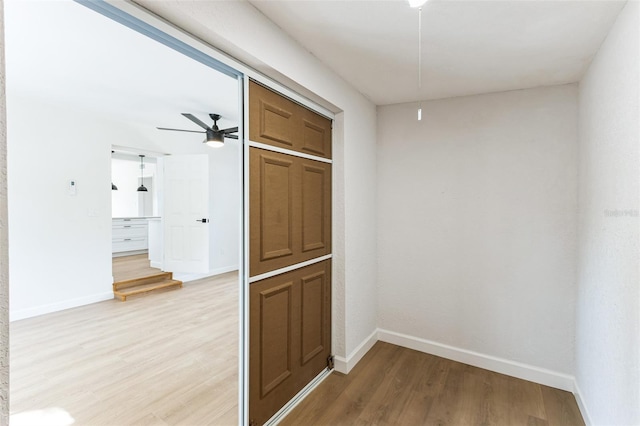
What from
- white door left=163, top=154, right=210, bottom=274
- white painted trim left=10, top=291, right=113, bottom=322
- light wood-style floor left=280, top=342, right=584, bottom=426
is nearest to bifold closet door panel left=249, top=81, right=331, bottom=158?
light wood-style floor left=280, top=342, right=584, bottom=426

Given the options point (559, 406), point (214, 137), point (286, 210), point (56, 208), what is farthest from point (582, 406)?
point (56, 208)

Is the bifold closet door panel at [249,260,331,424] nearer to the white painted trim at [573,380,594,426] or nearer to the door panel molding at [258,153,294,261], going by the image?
the door panel molding at [258,153,294,261]

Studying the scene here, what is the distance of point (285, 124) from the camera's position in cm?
200

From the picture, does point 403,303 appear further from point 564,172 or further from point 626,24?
point 626,24

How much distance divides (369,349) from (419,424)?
98cm

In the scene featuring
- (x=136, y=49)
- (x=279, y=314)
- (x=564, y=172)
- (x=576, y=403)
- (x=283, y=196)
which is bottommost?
(x=576, y=403)

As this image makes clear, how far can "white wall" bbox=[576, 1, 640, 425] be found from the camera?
133 cm

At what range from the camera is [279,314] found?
77.8 inches

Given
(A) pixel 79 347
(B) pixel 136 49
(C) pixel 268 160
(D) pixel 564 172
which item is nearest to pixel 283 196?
(C) pixel 268 160

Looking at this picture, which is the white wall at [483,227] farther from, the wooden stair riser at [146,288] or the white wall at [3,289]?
the wooden stair riser at [146,288]

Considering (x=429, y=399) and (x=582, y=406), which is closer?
(x=582, y=406)

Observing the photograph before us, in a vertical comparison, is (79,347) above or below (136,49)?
below

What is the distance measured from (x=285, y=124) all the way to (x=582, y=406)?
2.71 meters

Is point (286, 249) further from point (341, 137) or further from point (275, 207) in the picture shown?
point (341, 137)
